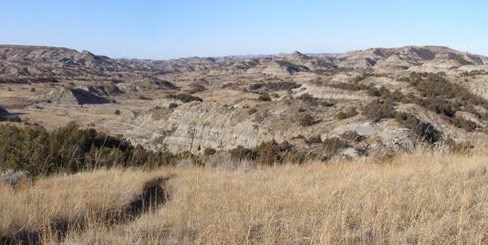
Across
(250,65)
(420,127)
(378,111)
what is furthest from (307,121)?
(250,65)

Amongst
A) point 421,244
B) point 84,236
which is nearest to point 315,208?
point 421,244

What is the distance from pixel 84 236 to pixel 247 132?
71.6ft

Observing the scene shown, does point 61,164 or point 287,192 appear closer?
point 287,192

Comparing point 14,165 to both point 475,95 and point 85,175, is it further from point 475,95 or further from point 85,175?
point 475,95

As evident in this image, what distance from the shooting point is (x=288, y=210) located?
19.0 ft

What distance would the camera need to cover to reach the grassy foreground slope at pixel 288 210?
4.61 m

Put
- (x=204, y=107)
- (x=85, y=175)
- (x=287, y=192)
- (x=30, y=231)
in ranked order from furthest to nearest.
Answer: (x=204, y=107) → (x=85, y=175) → (x=287, y=192) → (x=30, y=231)

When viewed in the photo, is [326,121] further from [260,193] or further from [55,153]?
[260,193]

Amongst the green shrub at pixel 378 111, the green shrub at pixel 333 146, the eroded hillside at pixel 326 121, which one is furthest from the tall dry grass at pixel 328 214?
the green shrub at pixel 378 111

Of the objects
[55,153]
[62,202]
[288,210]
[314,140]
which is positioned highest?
[288,210]

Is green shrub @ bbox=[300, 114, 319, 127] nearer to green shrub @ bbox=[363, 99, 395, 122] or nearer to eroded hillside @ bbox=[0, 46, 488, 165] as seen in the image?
eroded hillside @ bbox=[0, 46, 488, 165]

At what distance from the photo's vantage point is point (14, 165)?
1166 centimetres

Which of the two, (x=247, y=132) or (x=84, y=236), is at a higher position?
(x=84, y=236)

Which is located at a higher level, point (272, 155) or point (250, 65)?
point (272, 155)
